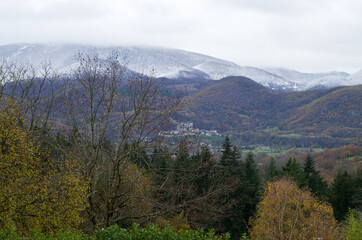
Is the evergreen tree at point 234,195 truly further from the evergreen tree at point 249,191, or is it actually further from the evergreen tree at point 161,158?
the evergreen tree at point 161,158

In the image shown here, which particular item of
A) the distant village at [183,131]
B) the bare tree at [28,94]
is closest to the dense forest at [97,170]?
the distant village at [183,131]

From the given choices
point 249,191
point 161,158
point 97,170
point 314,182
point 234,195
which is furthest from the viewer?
point 314,182

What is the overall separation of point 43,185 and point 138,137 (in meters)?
4.60

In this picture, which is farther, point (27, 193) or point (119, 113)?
point (119, 113)

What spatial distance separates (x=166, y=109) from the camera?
1473 centimetres

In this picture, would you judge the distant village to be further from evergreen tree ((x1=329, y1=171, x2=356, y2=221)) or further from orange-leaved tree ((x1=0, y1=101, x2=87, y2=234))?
evergreen tree ((x1=329, y1=171, x2=356, y2=221))

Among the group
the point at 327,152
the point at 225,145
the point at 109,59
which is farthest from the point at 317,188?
the point at 327,152

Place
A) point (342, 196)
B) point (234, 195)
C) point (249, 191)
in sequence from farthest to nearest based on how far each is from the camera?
point (342, 196)
point (249, 191)
point (234, 195)

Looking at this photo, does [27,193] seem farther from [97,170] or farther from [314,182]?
[314,182]

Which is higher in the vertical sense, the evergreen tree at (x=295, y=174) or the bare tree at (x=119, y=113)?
the bare tree at (x=119, y=113)

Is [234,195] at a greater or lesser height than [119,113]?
lesser

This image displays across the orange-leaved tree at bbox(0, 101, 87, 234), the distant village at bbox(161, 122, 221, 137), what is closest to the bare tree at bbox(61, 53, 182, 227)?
the distant village at bbox(161, 122, 221, 137)

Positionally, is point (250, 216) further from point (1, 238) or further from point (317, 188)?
point (1, 238)

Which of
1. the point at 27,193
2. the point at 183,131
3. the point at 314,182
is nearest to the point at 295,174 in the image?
the point at 314,182
